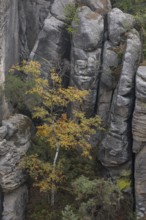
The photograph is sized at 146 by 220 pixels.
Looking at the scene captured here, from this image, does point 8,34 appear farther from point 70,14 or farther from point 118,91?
point 118,91

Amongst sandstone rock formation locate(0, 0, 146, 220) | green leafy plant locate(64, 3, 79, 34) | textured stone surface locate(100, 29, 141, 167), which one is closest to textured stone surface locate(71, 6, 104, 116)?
sandstone rock formation locate(0, 0, 146, 220)

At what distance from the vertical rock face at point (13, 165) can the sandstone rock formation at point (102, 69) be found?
2.1 inches

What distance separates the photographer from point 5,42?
20.0 m

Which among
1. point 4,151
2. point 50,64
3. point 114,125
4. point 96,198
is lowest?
point 96,198

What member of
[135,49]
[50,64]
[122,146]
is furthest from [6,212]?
[135,49]

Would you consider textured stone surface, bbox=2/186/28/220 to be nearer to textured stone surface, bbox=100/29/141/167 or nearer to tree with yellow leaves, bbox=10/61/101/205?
tree with yellow leaves, bbox=10/61/101/205

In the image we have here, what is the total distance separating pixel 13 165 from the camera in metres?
18.5

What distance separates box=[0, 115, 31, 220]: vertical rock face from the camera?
18.2 m

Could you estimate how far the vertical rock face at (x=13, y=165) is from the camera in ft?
59.7

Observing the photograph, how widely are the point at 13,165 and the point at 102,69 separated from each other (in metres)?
7.10

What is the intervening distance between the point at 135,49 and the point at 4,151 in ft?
28.0

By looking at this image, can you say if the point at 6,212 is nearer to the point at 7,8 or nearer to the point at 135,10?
the point at 7,8

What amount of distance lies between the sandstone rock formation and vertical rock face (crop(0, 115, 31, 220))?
0.17ft

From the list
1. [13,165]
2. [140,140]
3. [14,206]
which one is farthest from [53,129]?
[14,206]
